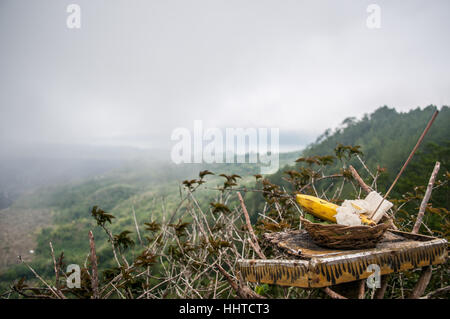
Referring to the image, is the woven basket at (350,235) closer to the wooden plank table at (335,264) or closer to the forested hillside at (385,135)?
the wooden plank table at (335,264)

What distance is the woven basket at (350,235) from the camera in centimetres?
120

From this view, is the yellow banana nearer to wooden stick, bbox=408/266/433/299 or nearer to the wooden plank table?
the wooden plank table

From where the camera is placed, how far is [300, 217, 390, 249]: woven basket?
1199 mm

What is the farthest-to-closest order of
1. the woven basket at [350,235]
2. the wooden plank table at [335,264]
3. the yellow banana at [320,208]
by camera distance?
1. the yellow banana at [320,208]
2. the woven basket at [350,235]
3. the wooden plank table at [335,264]

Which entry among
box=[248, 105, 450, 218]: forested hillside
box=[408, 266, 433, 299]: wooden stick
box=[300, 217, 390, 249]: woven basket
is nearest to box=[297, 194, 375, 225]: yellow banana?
box=[300, 217, 390, 249]: woven basket

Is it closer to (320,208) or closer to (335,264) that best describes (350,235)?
(335,264)

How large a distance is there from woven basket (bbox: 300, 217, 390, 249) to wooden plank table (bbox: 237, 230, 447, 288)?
0.04 m

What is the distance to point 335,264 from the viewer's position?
1.07 metres

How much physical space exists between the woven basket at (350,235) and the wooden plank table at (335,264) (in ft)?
0.14

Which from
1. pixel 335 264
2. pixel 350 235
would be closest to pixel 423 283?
pixel 350 235

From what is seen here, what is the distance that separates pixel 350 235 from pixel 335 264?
233mm

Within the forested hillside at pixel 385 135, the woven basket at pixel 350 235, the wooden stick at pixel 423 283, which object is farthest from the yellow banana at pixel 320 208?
the forested hillside at pixel 385 135

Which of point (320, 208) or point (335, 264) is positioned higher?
point (320, 208)
